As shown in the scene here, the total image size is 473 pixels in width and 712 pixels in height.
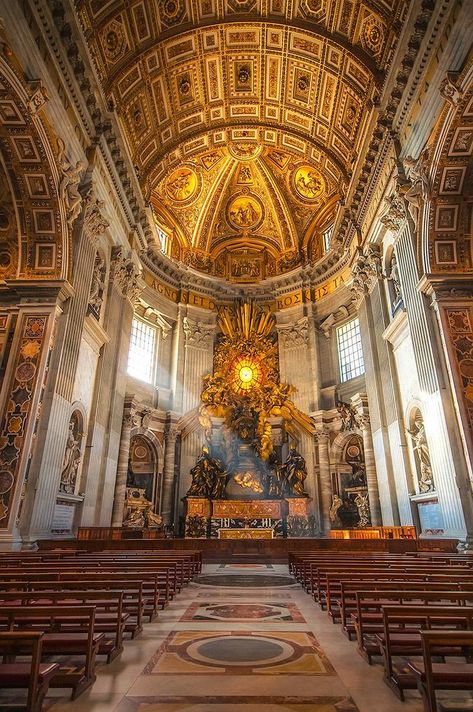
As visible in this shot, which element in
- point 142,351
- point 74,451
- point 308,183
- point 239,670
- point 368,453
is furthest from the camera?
point 308,183

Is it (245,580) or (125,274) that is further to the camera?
(125,274)

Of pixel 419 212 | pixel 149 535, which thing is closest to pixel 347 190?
pixel 419 212

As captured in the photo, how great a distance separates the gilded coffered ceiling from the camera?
1358 cm

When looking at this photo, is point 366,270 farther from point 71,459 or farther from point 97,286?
point 71,459

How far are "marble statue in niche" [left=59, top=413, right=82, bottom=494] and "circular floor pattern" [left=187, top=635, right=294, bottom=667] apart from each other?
8.07 meters

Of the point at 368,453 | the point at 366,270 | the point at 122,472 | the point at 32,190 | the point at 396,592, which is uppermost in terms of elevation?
the point at 366,270

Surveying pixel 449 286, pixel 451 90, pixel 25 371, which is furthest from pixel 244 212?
pixel 25 371

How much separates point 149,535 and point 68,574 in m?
9.87

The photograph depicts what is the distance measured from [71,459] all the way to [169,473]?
6.82 meters

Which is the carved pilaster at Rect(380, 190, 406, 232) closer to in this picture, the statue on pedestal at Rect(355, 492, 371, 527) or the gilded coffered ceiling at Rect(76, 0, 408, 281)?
the gilded coffered ceiling at Rect(76, 0, 408, 281)

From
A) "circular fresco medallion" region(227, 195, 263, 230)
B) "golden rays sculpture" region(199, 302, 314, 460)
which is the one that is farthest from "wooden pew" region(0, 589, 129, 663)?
"circular fresco medallion" region(227, 195, 263, 230)

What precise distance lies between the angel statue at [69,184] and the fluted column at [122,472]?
7538 mm

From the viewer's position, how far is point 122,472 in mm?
14836

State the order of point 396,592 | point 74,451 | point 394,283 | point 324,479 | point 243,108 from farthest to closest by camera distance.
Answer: point 243,108
point 324,479
point 394,283
point 74,451
point 396,592
